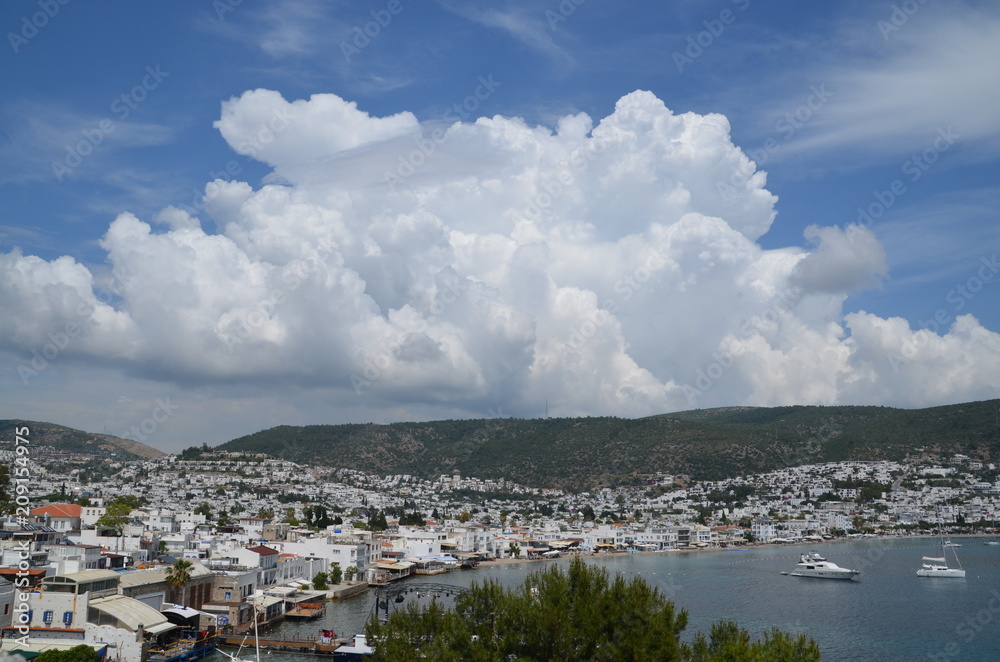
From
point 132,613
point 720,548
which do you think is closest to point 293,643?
point 132,613

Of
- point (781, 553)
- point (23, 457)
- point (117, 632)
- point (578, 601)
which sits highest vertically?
point (23, 457)

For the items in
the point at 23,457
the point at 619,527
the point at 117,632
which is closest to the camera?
the point at 23,457

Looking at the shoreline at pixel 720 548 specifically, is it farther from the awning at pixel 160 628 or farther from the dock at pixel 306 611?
the awning at pixel 160 628

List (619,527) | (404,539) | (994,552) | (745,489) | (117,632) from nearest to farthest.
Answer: (117,632) → (404,539) → (994,552) → (619,527) → (745,489)

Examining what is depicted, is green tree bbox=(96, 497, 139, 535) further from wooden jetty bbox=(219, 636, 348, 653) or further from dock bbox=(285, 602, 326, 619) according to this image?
wooden jetty bbox=(219, 636, 348, 653)

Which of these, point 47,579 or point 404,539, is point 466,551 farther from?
point 47,579

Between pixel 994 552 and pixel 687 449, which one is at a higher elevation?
pixel 687 449

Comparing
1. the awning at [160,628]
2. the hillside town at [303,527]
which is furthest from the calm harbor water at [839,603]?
the hillside town at [303,527]

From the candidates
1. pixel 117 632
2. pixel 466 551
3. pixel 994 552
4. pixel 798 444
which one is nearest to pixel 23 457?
pixel 117 632
